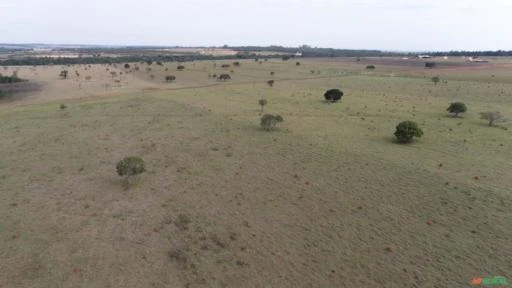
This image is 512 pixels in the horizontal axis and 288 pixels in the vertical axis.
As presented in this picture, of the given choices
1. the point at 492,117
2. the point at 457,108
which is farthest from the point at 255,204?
the point at 457,108

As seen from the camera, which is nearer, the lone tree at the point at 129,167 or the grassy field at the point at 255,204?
the grassy field at the point at 255,204

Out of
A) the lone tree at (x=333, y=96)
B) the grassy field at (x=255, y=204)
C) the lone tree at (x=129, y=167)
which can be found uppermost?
the lone tree at (x=333, y=96)

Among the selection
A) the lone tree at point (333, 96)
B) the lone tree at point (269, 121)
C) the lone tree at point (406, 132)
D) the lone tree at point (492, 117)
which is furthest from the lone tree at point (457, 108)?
the lone tree at point (269, 121)

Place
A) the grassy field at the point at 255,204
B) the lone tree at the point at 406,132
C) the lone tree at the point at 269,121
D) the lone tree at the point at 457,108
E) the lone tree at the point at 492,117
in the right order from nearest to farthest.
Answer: the grassy field at the point at 255,204 < the lone tree at the point at 406,132 < the lone tree at the point at 269,121 < the lone tree at the point at 492,117 < the lone tree at the point at 457,108

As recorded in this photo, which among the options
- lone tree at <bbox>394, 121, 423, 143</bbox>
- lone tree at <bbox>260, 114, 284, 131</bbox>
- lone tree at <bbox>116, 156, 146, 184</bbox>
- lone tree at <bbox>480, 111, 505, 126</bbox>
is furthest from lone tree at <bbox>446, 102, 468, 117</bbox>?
lone tree at <bbox>116, 156, 146, 184</bbox>

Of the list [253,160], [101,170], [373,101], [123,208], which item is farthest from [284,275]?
[373,101]

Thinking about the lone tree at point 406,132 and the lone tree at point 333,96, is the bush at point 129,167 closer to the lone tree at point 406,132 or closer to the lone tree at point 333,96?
the lone tree at point 406,132

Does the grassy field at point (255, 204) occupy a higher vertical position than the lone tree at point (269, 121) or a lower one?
lower

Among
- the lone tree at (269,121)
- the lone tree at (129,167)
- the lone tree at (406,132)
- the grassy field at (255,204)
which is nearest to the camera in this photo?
the grassy field at (255,204)

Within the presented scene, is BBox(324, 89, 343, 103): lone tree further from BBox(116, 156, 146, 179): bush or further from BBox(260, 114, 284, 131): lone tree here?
BBox(116, 156, 146, 179): bush
